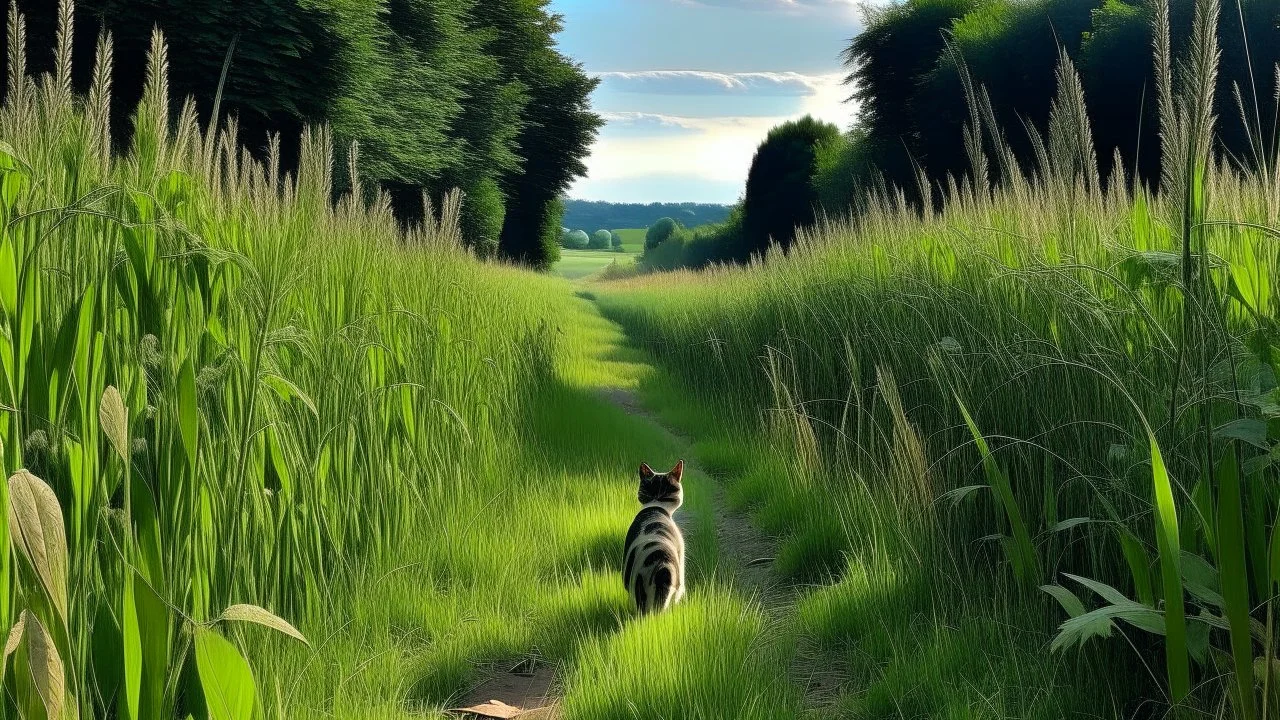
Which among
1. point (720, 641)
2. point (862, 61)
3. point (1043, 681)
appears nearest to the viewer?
point (1043, 681)

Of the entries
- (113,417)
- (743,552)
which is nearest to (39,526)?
(113,417)

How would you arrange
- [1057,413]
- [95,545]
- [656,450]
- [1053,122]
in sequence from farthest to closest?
[656,450], [1053,122], [1057,413], [95,545]

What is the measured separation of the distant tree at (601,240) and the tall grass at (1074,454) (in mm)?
92603

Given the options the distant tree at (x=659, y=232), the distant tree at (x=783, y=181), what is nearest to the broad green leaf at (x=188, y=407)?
the distant tree at (x=783, y=181)

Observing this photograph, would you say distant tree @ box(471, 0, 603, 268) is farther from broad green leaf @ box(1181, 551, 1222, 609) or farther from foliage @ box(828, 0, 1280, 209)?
broad green leaf @ box(1181, 551, 1222, 609)

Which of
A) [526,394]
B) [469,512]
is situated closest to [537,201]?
[526,394]

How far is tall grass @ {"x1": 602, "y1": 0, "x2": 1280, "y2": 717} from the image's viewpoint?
1733 millimetres

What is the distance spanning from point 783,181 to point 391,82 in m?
13.0

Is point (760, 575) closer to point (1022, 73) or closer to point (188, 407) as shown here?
point (188, 407)

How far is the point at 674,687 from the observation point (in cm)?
226

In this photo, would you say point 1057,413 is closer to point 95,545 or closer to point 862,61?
point 95,545

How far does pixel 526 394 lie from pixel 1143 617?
184 inches

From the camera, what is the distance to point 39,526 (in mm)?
1114

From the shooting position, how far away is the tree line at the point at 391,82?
12672mm
